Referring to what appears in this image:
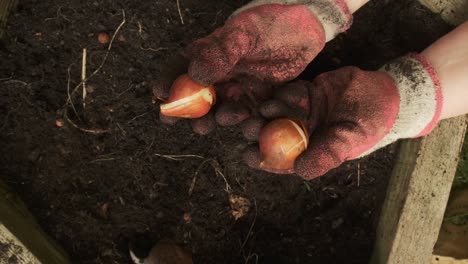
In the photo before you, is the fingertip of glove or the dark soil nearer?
the fingertip of glove

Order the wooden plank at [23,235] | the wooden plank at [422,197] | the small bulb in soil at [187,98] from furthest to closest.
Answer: the wooden plank at [422,197] → the wooden plank at [23,235] → the small bulb in soil at [187,98]

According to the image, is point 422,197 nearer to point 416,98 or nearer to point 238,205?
point 416,98

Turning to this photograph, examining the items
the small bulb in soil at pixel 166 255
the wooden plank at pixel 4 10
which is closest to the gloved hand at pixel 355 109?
the small bulb in soil at pixel 166 255

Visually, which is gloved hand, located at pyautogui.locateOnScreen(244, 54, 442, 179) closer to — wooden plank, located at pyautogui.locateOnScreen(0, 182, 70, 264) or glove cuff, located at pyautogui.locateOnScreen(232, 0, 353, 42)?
glove cuff, located at pyautogui.locateOnScreen(232, 0, 353, 42)

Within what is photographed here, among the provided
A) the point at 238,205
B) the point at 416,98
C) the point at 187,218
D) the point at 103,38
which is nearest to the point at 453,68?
the point at 416,98

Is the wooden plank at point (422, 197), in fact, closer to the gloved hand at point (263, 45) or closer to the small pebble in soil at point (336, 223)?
the small pebble in soil at point (336, 223)

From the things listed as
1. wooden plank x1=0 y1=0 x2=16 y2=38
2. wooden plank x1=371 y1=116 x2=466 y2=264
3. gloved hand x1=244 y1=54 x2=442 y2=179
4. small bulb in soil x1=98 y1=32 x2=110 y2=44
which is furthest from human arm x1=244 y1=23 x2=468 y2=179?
wooden plank x1=0 y1=0 x2=16 y2=38

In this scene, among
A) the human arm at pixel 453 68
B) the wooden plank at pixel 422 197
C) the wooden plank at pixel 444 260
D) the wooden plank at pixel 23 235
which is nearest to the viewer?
the wooden plank at pixel 23 235

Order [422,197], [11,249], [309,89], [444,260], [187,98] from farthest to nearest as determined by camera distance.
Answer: [444,260], [422,197], [309,89], [11,249], [187,98]
